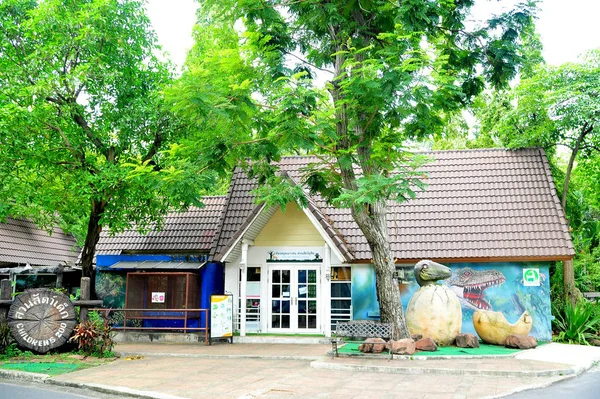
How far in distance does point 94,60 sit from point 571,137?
15.5 m

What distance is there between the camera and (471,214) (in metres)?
18.2

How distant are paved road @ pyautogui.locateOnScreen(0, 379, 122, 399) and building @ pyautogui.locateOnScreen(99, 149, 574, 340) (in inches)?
312

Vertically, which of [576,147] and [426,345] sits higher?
[576,147]

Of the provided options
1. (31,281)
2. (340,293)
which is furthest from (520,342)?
(31,281)

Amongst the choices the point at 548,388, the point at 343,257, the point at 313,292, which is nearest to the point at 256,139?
the point at 343,257

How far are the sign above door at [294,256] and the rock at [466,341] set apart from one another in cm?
542

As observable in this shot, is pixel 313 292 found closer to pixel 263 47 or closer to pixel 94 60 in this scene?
pixel 263 47

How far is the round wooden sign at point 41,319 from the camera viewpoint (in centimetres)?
1288

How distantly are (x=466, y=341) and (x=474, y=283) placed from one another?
335 cm

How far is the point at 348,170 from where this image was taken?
538 inches

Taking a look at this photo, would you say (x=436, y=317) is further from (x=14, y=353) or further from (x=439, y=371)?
(x=14, y=353)

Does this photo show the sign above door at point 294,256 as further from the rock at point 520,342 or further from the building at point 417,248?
the rock at point 520,342

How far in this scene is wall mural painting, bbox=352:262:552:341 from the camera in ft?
54.4

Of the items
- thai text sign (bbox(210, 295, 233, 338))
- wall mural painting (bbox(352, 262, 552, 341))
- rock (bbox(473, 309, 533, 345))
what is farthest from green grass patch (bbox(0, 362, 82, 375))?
rock (bbox(473, 309, 533, 345))
